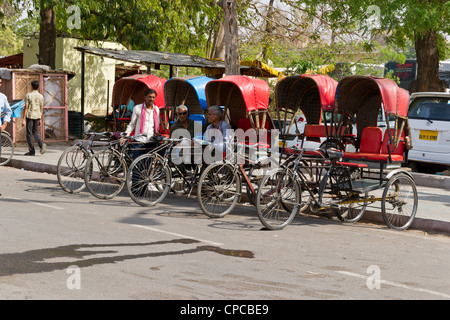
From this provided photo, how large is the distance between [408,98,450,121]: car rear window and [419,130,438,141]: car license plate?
30cm

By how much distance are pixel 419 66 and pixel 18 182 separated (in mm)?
12563

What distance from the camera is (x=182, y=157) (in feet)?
33.4

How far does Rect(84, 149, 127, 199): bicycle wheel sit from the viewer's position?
10.4m

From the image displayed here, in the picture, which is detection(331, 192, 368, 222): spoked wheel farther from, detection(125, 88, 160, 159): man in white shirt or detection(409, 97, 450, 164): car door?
detection(409, 97, 450, 164): car door

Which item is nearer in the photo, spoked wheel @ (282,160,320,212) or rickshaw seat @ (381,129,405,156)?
spoked wheel @ (282,160,320,212)

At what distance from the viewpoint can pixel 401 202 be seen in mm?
9195

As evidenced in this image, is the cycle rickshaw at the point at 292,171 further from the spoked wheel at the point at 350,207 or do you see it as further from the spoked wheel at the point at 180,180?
the spoked wheel at the point at 180,180

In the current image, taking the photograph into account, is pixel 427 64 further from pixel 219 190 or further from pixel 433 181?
pixel 219 190

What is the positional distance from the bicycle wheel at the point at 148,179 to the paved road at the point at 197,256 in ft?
0.75

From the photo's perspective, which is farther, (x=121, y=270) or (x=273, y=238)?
(x=273, y=238)

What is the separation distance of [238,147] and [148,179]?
1.43m

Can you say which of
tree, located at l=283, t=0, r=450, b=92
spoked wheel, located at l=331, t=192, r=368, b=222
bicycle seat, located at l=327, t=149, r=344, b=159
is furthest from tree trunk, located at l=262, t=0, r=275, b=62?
bicycle seat, located at l=327, t=149, r=344, b=159
